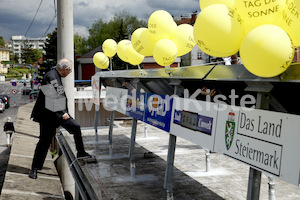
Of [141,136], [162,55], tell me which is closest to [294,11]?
[162,55]

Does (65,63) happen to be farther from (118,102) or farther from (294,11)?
(294,11)

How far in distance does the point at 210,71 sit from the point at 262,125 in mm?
923

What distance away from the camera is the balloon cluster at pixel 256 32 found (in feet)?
7.97

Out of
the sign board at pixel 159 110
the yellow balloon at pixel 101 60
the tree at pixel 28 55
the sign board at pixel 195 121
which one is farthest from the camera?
the tree at pixel 28 55

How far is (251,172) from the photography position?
3.05 m

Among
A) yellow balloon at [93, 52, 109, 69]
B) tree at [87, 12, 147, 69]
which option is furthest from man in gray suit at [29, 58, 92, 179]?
tree at [87, 12, 147, 69]

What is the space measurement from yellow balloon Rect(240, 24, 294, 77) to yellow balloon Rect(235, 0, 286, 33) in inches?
5.9

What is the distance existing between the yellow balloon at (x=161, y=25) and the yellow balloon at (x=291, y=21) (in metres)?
→ 2.59

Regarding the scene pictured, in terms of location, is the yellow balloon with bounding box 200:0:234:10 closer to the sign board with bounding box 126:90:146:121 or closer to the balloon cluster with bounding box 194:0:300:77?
the balloon cluster with bounding box 194:0:300:77

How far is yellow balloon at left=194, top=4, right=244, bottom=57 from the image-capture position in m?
2.89

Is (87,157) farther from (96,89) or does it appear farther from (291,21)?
(291,21)

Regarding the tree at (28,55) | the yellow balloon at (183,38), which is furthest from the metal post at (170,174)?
the tree at (28,55)

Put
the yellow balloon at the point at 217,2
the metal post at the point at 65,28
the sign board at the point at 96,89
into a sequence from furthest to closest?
the sign board at the point at 96,89 → the metal post at the point at 65,28 → the yellow balloon at the point at 217,2

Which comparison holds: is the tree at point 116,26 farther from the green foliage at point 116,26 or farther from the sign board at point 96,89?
the sign board at point 96,89
